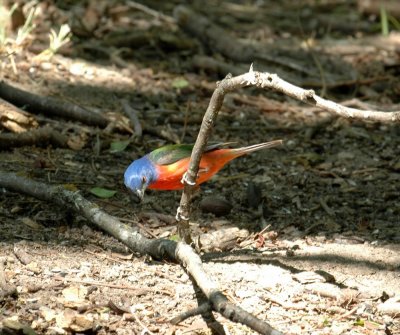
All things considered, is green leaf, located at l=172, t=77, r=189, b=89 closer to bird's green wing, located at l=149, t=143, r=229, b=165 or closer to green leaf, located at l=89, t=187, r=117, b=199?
green leaf, located at l=89, t=187, r=117, b=199

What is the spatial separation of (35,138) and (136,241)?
154cm

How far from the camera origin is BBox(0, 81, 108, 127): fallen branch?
5414 mm

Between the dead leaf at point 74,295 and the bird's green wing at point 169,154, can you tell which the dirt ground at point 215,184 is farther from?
the bird's green wing at point 169,154

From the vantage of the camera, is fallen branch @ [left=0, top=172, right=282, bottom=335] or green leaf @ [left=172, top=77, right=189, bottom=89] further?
green leaf @ [left=172, top=77, right=189, bottom=89]

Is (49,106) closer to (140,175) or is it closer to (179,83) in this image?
(179,83)

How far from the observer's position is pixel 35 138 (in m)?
5.05

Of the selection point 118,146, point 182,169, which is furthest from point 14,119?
point 182,169

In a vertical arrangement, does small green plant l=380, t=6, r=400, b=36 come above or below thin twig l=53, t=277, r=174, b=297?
above

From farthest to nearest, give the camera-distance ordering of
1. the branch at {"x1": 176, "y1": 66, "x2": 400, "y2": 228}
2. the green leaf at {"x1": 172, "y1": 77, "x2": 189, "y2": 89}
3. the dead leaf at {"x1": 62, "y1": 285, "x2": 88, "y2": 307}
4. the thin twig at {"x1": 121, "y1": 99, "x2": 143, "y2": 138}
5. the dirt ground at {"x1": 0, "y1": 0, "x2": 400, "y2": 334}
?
the green leaf at {"x1": 172, "y1": 77, "x2": 189, "y2": 89}
the thin twig at {"x1": 121, "y1": 99, "x2": 143, "y2": 138}
the dirt ground at {"x1": 0, "y1": 0, "x2": 400, "y2": 334}
the dead leaf at {"x1": 62, "y1": 285, "x2": 88, "y2": 307}
the branch at {"x1": 176, "y1": 66, "x2": 400, "y2": 228}

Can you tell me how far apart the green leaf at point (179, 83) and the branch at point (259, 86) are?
3.02m

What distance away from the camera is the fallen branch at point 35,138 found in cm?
494

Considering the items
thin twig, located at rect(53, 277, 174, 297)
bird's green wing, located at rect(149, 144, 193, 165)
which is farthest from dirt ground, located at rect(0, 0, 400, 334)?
bird's green wing, located at rect(149, 144, 193, 165)

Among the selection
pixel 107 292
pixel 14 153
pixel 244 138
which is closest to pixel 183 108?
pixel 244 138

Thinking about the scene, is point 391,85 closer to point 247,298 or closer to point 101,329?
point 247,298
